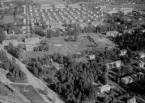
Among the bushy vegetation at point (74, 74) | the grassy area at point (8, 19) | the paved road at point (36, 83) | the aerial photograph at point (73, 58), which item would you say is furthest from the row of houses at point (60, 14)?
the paved road at point (36, 83)

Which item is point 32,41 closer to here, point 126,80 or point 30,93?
point 30,93

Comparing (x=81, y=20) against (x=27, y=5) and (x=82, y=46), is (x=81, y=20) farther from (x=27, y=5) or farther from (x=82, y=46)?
(x=27, y=5)

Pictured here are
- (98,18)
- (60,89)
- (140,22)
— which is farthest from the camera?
(98,18)

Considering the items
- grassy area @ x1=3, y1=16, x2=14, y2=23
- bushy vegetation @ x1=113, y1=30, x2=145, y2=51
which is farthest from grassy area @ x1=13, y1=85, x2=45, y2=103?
grassy area @ x1=3, y1=16, x2=14, y2=23

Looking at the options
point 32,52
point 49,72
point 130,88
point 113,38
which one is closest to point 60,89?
point 49,72

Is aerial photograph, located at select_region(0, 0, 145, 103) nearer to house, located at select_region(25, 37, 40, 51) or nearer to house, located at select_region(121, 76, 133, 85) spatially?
house, located at select_region(121, 76, 133, 85)

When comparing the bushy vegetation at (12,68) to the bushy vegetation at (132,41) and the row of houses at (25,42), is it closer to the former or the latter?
the row of houses at (25,42)

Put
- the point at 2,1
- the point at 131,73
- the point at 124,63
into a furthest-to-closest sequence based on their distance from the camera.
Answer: the point at 2,1 < the point at 124,63 < the point at 131,73

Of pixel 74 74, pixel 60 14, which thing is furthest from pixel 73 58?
pixel 60 14
